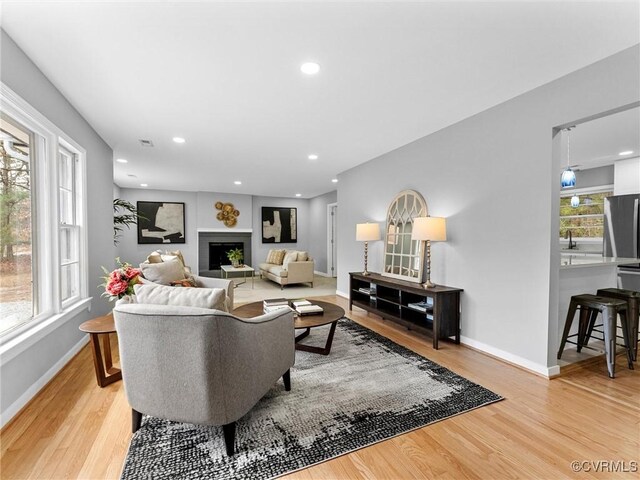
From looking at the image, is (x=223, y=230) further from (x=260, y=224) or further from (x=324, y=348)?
(x=324, y=348)

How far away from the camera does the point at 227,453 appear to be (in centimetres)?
161

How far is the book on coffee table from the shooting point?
2.89m

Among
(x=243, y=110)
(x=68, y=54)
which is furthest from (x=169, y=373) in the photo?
(x=243, y=110)

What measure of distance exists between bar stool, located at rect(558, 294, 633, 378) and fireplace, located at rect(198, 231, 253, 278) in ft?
25.1

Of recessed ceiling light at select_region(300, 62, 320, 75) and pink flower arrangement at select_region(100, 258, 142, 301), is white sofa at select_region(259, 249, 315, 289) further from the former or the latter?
recessed ceiling light at select_region(300, 62, 320, 75)

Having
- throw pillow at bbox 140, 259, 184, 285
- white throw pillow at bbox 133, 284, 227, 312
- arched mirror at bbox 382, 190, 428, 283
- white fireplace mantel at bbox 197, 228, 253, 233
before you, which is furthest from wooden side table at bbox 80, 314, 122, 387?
white fireplace mantel at bbox 197, 228, 253, 233

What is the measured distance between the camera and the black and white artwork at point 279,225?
930cm

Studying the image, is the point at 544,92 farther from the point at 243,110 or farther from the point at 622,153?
the point at 622,153

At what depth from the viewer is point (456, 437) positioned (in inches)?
70.2

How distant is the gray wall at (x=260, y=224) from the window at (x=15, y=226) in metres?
6.85

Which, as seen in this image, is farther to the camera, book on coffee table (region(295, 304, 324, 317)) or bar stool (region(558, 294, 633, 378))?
book on coffee table (region(295, 304, 324, 317))

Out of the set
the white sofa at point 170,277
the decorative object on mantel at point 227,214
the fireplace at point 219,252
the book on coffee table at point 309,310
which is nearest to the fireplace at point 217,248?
the fireplace at point 219,252

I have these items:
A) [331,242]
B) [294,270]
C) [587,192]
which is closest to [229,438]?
[294,270]

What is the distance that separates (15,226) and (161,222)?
20.9 feet
